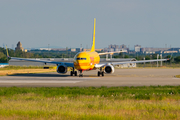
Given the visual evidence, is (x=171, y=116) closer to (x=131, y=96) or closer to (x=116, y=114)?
(x=116, y=114)

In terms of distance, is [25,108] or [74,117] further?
[25,108]

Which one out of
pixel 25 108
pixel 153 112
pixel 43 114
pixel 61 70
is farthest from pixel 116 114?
pixel 61 70

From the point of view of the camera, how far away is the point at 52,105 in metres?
13.6

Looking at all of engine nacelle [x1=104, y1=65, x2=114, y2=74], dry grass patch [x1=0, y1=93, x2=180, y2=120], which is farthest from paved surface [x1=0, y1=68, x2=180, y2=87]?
dry grass patch [x1=0, y1=93, x2=180, y2=120]

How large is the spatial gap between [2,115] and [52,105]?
2.97 meters

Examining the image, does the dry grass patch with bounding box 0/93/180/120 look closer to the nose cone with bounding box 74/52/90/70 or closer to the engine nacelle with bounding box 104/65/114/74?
the nose cone with bounding box 74/52/90/70

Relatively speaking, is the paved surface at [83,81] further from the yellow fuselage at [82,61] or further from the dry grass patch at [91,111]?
the dry grass patch at [91,111]

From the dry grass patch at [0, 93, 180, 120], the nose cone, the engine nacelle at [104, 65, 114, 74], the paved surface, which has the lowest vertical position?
the paved surface

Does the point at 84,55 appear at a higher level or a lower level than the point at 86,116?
higher

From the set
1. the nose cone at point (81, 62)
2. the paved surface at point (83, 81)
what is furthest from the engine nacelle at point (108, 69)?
the paved surface at point (83, 81)

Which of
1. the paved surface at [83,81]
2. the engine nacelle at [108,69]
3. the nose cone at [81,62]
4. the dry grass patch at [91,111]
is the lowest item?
the paved surface at [83,81]

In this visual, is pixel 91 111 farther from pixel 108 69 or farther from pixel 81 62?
pixel 108 69

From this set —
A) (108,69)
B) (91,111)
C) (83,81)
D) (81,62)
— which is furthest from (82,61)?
(91,111)

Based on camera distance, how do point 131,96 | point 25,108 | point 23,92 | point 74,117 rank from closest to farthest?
point 74,117 < point 25,108 < point 131,96 < point 23,92
